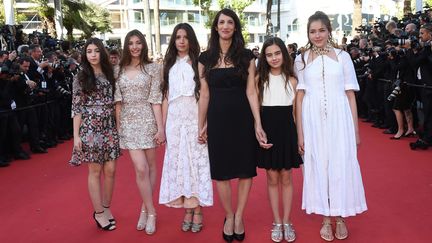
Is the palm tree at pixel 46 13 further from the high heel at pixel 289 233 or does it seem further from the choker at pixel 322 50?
the high heel at pixel 289 233

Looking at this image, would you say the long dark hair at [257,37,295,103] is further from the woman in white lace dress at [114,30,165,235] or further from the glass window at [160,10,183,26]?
the glass window at [160,10,183,26]

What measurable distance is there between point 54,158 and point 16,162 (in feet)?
→ 1.98

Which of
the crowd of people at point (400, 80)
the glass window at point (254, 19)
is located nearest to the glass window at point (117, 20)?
the glass window at point (254, 19)

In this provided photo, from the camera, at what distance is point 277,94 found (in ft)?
11.8

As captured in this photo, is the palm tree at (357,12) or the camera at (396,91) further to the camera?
the palm tree at (357,12)

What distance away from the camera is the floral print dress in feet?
12.8

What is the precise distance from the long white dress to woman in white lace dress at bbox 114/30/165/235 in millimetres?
1293

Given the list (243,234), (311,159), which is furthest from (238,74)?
(243,234)

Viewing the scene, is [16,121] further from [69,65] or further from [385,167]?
[385,167]

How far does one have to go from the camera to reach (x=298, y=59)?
3717mm

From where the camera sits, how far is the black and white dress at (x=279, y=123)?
11.8 ft

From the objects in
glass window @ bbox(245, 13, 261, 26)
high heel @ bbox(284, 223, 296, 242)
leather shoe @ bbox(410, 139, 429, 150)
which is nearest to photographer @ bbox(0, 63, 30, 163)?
high heel @ bbox(284, 223, 296, 242)

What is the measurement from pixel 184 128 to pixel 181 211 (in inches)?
43.4

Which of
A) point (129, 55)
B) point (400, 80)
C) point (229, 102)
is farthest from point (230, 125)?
point (400, 80)
